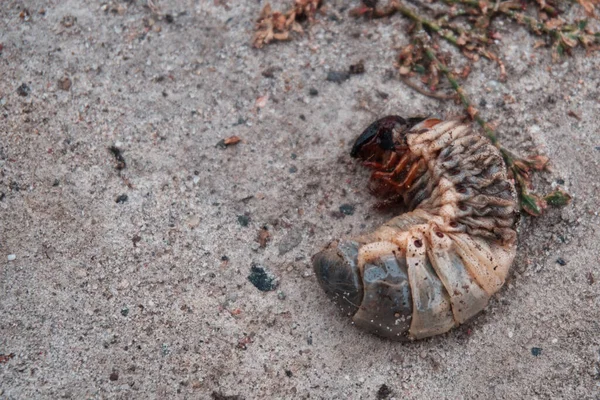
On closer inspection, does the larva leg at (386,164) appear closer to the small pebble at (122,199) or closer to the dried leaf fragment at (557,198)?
the dried leaf fragment at (557,198)

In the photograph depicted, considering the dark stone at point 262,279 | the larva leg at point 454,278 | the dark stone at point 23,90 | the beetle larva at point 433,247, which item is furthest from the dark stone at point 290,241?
the dark stone at point 23,90

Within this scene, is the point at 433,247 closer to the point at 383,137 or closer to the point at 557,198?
the point at 383,137

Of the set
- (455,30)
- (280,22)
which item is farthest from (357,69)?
(455,30)

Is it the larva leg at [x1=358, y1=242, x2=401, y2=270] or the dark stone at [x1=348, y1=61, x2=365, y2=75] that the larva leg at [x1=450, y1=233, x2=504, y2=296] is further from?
the dark stone at [x1=348, y1=61, x2=365, y2=75]

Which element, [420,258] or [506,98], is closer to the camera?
[420,258]

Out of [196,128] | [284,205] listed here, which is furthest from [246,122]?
[284,205]

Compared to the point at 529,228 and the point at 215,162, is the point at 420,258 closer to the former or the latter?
the point at 529,228
